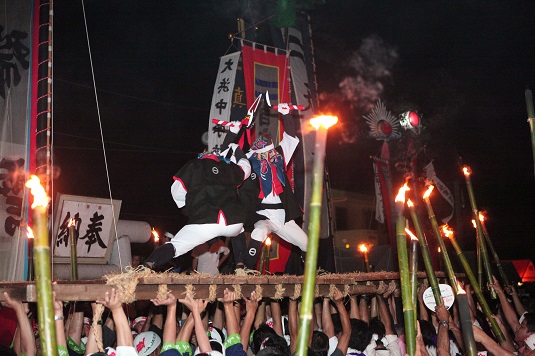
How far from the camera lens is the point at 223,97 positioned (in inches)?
424

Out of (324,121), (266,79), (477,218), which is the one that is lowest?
(324,121)

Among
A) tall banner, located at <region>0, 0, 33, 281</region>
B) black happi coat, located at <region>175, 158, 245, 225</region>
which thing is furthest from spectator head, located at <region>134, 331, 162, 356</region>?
tall banner, located at <region>0, 0, 33, 281</region>

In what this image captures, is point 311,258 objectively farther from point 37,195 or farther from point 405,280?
point 37,195

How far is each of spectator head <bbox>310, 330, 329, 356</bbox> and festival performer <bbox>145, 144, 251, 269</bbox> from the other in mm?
1907

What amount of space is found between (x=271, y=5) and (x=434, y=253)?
23.4ft

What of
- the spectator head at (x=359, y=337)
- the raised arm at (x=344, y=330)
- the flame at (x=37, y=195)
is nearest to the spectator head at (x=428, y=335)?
the spectator head at (x=359, y=337)

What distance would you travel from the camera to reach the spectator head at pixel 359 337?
5.11 metres

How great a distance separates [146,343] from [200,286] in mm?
687

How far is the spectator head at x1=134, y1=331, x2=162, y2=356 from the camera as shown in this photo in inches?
179

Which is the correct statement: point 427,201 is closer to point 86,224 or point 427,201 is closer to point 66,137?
point 86,224

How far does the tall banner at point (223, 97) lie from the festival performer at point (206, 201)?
421 centimetres

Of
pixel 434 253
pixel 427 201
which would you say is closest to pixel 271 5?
pixel 434 253

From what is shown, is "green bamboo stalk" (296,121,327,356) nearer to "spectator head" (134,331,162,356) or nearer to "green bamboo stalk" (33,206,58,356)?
"green bamboo stalk" (33,206,58,356)

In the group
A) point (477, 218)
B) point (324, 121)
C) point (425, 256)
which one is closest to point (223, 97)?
point (477, 218)
